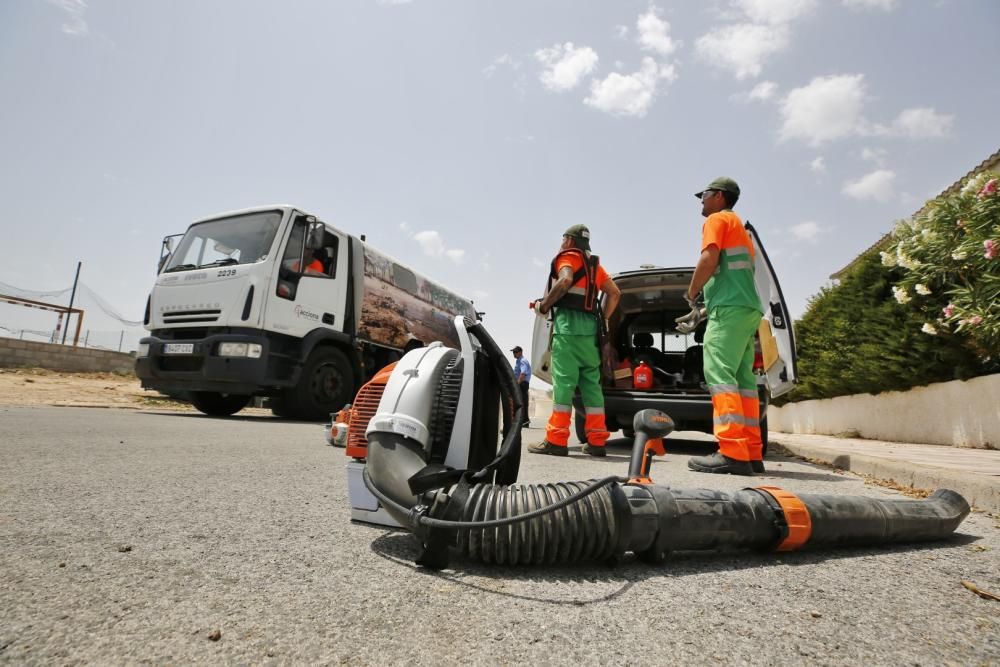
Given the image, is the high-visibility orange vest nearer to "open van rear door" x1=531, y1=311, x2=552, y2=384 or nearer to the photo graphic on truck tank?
"open van rear door" x1=531, y1=311, x2=552, y2=384

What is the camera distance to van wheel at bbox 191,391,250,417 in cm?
824

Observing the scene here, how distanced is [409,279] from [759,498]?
8.99 meters

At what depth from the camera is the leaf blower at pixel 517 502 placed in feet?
4.47

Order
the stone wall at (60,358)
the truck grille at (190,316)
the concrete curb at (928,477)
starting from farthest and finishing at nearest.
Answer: the stone wall at (60,358)
the truck grille at (190,316)
the concrete curb at (928,477)

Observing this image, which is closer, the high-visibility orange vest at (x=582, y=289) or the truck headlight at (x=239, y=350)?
the high-visibility orange vest at (x=582, y=289)

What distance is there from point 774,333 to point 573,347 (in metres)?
1.84

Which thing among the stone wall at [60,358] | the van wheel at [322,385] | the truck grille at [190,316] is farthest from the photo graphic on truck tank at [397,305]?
the stone wall at [60,358]

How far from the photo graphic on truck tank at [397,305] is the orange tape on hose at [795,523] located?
618 cm

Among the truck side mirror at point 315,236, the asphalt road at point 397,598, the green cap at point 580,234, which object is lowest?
the asphalt road at point 397,598

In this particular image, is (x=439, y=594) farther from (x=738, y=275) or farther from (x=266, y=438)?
(x=266, y=438)

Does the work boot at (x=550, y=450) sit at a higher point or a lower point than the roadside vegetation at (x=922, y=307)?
→ lower

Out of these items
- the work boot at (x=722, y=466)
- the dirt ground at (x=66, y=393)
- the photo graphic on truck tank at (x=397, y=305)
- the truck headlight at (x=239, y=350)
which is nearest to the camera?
the work boot at (x=722, y=466)

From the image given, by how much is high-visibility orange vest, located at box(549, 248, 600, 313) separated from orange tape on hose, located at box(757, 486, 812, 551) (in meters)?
3.12

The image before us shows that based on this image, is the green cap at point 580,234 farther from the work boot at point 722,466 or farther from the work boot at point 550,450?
the work boot at point 722,466
